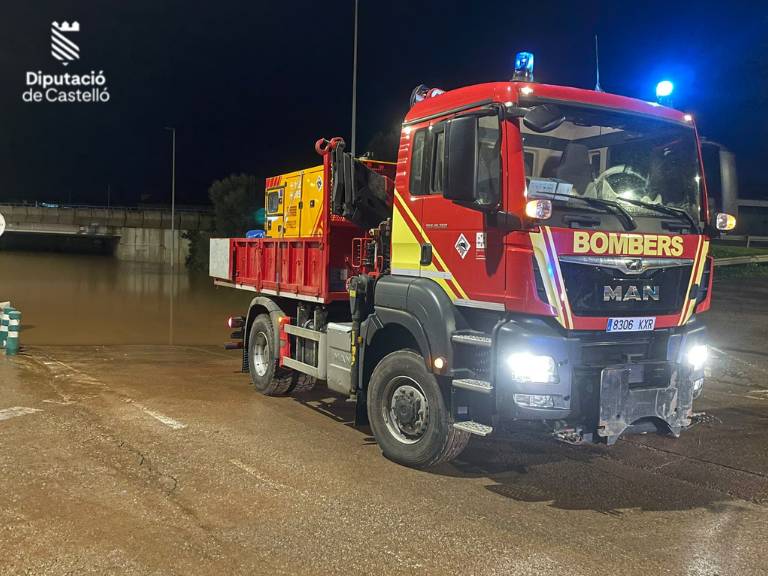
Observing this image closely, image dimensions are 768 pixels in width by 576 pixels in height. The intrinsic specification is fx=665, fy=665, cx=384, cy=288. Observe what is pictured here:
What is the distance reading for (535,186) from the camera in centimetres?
505

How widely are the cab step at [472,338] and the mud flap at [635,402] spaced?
A: 0.88 m

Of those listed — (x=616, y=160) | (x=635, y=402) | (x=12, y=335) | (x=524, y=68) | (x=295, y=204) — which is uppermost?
(x=524, y=68)

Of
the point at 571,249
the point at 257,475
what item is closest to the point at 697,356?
the point at 571,249

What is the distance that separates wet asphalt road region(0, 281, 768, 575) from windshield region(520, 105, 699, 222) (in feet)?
6.49

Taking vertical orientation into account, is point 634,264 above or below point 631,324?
above

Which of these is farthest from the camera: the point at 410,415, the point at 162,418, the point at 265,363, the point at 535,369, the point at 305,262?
the point at 265,363

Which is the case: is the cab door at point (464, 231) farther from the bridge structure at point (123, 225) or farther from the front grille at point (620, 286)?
the bridge structure at point (123, 225)

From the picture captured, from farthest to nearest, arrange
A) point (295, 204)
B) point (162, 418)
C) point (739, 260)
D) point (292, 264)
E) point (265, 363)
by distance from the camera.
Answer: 1. point (739, 260)
2. point (265, 363)
3. point (295, 204)
4. point (292, 264)
5. point (162, 418)

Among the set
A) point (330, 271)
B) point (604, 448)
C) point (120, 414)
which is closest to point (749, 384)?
point (604, 448)

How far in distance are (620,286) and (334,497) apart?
2720 millimetres

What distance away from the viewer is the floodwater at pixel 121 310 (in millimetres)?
16828

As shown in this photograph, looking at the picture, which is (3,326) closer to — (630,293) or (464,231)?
(464,231)

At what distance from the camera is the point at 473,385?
200 inches

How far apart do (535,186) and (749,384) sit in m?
7.25
